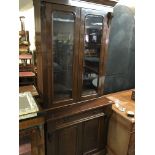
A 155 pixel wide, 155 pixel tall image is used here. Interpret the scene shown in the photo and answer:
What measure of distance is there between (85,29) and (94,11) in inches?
8.0

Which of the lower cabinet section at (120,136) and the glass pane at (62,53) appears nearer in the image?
the glass pane at (62,53)

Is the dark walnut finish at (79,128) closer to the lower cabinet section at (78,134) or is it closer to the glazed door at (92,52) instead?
the lower cabinet section at (78,134)

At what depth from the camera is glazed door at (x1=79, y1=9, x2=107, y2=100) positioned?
1.64 meters

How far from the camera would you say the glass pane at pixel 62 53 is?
150cm

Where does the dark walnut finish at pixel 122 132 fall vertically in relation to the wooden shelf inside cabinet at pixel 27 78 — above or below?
below

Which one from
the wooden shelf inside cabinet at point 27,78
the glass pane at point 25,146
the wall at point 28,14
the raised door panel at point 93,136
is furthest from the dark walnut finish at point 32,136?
the wall at point 28,14

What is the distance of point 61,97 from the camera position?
171 cm

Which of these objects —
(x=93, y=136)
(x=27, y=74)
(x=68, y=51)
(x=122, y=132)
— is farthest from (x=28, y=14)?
(x=122, y=132)

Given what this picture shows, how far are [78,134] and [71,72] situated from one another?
0.73m

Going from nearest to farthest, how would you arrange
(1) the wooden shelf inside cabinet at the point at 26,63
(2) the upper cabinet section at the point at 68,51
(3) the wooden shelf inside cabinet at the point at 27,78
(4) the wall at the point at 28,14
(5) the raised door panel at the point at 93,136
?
1. (2) the upper cabinet section at the point at 68,51
2. (5) the raised door panel at the point at 93,136
3. (3) the wooden shelf inside cabinet at the point at 27,78
4. (1) the wooden shelf inside cabinet at the point at 26,63
5. (4) the wall at the point at 28,14

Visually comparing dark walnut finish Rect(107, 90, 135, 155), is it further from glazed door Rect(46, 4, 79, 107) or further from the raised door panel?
glazed door Rect(46, 4, 79, 107)

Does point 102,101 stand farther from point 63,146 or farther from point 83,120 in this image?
point 63,146
